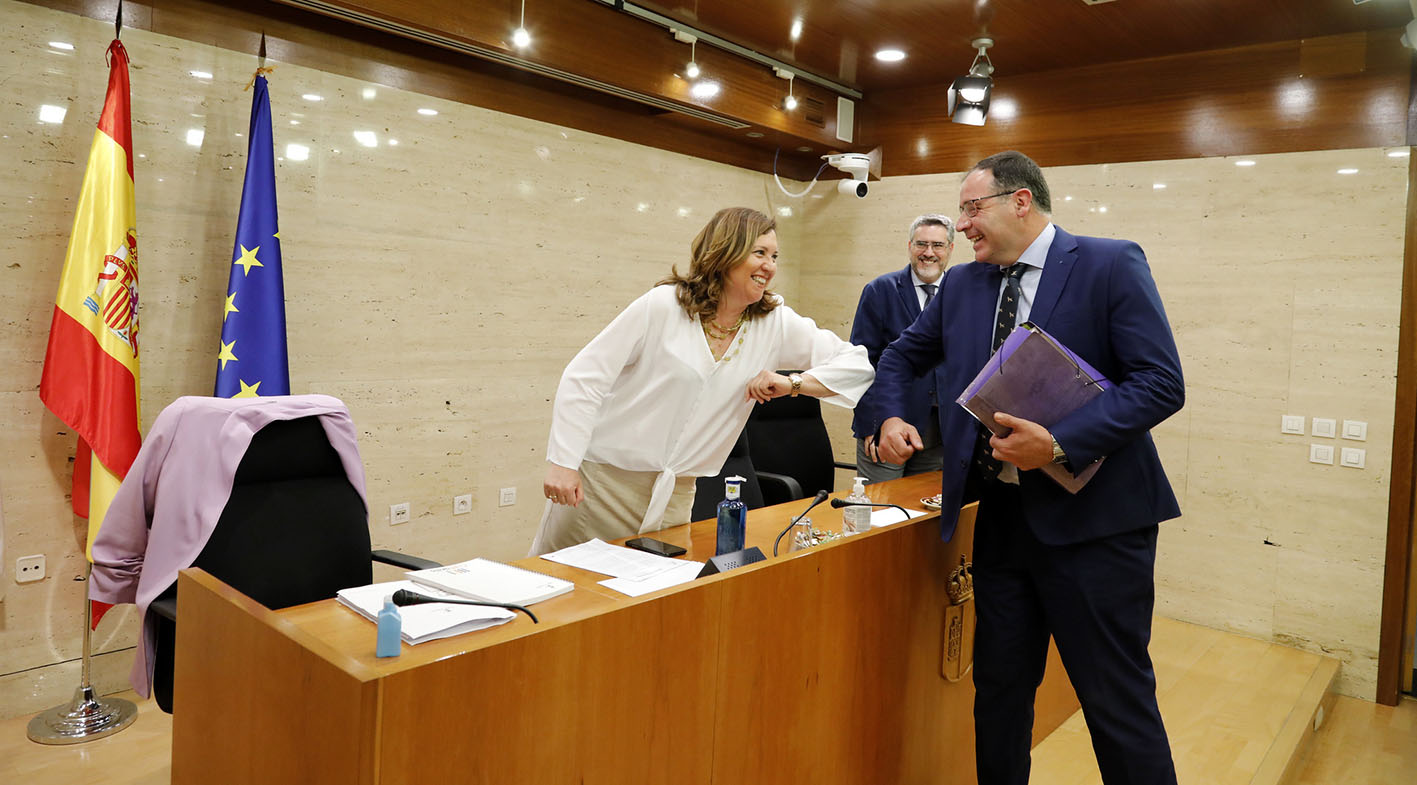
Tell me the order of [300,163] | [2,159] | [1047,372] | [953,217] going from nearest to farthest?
[1047,372] < [2,159] < [300,163] < [953,217]

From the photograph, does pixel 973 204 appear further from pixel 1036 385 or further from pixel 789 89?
pixel 789 89

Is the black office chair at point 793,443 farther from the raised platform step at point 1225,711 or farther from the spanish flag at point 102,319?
the spanish flag at point 102,319

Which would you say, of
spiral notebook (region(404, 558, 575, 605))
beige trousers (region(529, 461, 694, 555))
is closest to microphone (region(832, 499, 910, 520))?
beige trousers (region(529, 461, 694, 555))

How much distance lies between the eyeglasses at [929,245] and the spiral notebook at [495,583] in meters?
2.49

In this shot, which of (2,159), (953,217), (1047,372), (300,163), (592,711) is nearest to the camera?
(592,711)

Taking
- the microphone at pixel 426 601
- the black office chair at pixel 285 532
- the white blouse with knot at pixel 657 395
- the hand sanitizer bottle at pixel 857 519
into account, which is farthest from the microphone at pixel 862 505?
the black office chair at pixel 285 532

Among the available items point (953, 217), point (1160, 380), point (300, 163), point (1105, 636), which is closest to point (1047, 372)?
point (1160, 380)

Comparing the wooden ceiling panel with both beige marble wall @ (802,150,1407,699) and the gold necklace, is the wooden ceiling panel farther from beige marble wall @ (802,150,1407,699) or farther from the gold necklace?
the gold necklace

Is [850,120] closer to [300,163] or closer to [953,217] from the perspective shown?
[953,217]

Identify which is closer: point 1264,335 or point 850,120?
point 1264,335

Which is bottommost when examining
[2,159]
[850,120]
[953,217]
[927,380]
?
[927,380]

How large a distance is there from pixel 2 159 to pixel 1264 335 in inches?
201

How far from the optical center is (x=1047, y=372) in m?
1.91

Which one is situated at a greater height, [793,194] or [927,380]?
[793,194]
